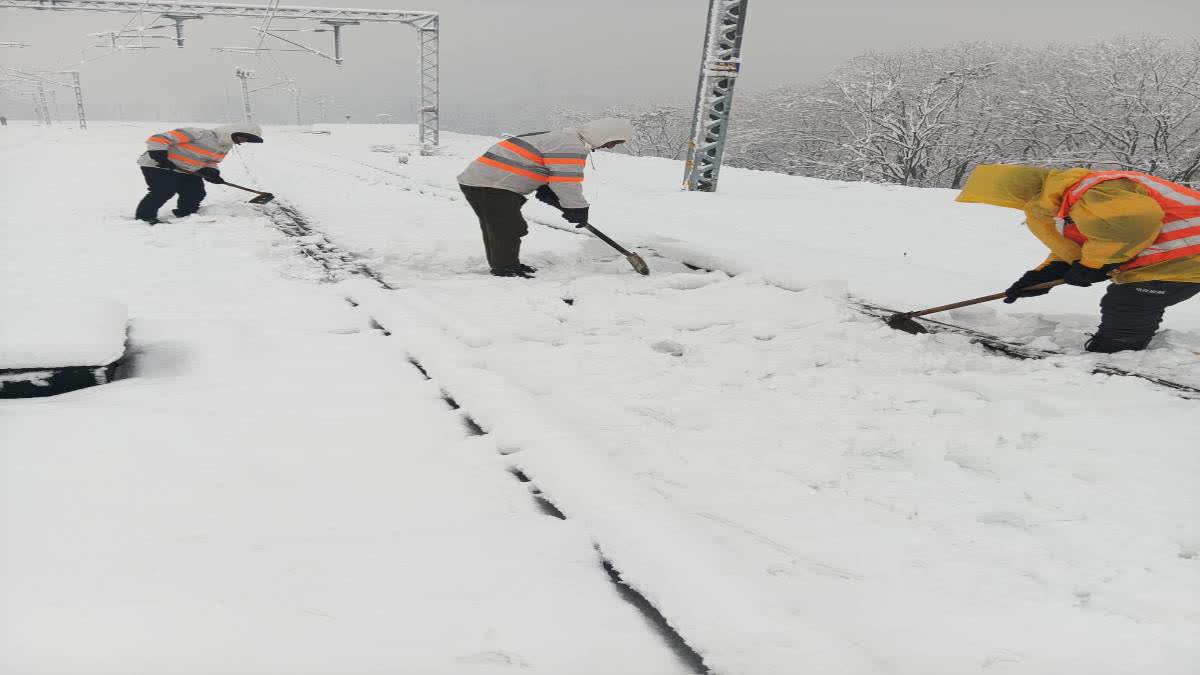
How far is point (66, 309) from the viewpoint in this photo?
8.77 feet

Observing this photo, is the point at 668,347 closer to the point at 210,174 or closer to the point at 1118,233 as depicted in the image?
the point at 1118,233

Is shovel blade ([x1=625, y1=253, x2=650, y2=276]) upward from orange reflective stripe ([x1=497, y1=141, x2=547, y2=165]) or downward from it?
downward

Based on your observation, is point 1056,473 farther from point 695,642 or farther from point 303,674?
point 303,674

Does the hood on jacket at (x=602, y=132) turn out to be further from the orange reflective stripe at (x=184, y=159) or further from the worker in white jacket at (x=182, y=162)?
the orange reflective stripe at (x=184, y=159)

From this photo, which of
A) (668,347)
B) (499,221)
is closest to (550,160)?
(499,221)

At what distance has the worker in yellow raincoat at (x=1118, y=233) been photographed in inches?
115

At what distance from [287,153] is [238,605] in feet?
62.0

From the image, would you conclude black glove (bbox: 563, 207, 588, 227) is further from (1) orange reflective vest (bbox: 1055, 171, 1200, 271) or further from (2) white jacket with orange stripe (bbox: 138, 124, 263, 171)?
(2) white jacket with orange stripe (bbox: 138, 124, 263, 171)

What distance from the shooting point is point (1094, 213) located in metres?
2.95

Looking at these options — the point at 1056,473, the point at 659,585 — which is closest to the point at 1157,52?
the point at 1056,473

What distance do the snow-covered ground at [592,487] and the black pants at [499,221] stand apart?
1.92ft

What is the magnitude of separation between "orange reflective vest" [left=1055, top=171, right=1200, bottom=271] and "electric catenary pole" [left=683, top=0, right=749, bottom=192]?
21.5ft

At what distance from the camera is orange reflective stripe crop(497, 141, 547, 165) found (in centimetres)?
470

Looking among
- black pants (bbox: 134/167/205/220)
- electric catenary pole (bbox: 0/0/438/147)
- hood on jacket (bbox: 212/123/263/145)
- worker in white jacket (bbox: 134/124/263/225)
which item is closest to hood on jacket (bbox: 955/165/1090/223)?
hood on jacket (bbox: 212/123/263/145)
